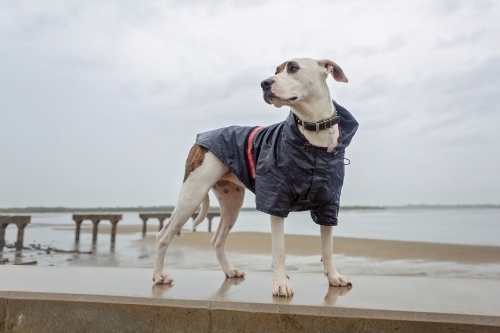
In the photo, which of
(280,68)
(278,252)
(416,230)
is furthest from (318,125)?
(416,230)

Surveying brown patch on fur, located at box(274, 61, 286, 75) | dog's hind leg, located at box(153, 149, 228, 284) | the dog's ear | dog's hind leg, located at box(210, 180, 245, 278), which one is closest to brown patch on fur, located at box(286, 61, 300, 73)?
brown patch on fur, located at box(274, 61, 286, 75)

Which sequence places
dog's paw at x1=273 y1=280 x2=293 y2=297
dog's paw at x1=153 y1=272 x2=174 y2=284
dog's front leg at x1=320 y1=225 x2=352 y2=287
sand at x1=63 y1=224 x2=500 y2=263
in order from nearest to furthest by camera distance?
dog's paw at x1=273 y1=280 x2=293 y2=297 < dog's front leg at x1=320 y1=225 x2=352 y2=287 < dog's paw at x1=153 y1=272 x2=174 y2=284 < sand at x1=63 y1=224 x2=500 y2=263

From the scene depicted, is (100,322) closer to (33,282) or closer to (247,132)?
(33,282)

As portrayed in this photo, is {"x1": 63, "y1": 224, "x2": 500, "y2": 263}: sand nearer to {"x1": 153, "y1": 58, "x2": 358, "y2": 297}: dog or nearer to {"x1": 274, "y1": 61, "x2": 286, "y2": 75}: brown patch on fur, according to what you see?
{"x1": 153, "y1": 58, "x2": 358, "y2": 297}: dog

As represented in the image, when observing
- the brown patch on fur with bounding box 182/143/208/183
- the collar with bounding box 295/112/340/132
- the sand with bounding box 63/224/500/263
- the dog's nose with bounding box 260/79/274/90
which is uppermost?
the dog's nose with bounding box 260/79/274/90

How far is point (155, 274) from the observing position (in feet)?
12.7

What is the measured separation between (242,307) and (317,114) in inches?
61.5

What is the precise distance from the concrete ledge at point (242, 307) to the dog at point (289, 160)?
328 mm

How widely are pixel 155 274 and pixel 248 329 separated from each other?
136 cm

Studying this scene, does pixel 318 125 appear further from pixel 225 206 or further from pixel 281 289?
pixel 225 206

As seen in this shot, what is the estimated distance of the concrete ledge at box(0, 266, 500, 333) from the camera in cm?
264

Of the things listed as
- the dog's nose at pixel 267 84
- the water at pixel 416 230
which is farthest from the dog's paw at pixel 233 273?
the water at pixel 416 230

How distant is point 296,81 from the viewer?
3.30m

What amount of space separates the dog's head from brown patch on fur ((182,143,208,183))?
3.17 feet
